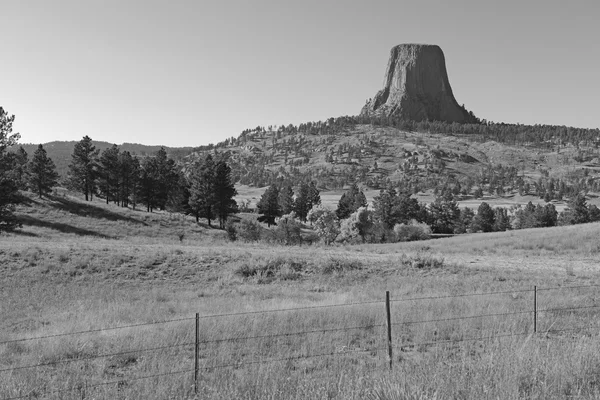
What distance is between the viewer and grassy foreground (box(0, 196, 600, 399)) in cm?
679

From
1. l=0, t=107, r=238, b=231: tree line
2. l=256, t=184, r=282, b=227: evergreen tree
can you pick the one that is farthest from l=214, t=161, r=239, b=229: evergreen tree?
l=256, t=184, r=282, b=227: evergreen tree

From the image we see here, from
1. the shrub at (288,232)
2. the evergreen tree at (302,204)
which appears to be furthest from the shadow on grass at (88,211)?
the evergreen tree at (302,204)

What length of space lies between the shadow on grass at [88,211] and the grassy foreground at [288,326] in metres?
34.0

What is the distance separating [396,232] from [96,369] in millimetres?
66042

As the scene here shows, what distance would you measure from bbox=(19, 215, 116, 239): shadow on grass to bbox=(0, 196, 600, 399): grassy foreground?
24.9 meters

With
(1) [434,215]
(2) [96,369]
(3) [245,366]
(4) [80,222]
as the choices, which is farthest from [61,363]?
(1) [434,215]

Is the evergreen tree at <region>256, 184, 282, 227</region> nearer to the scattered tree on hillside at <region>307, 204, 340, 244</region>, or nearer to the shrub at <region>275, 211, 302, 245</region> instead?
the scattered tree on hillside at <region>307, 204, 340, 244</region>

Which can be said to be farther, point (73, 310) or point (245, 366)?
point (73, 310)

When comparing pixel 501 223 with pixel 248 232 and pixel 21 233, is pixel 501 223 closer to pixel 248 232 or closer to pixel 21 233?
pixel 248 232

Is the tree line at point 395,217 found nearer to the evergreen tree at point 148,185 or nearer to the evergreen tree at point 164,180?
the evergreen tree at point 164,180

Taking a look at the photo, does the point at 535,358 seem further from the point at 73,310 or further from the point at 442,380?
the point at 73,310

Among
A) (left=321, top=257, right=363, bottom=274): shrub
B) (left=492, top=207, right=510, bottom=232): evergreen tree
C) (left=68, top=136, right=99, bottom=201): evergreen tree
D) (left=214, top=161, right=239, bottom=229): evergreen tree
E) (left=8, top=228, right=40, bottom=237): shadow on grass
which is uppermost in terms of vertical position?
(left=68, top=136, right=99, bottom=201): evergreen tree

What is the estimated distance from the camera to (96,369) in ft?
27.8

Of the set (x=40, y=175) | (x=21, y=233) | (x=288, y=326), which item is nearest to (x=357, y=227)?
(x=21, y=233)
